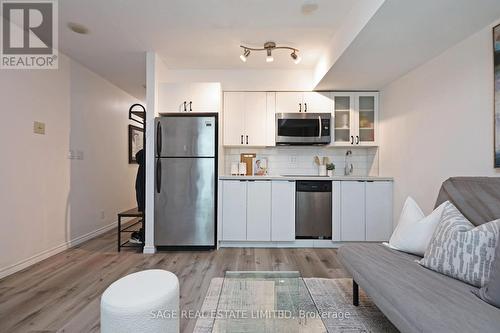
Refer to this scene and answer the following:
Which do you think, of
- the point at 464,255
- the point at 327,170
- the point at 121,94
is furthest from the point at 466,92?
the point at 121,94

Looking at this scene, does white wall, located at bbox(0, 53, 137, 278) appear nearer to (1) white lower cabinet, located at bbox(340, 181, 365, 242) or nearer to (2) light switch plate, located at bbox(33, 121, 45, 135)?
(2) light switch plate, located at bbox(33, 121, 45, 135)

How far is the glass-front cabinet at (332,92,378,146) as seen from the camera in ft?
11.9

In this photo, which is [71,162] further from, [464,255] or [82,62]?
[464,255]

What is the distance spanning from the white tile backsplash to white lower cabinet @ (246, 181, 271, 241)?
0.66m

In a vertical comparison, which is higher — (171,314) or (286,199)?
(286,199)

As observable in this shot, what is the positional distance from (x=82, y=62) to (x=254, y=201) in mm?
3040

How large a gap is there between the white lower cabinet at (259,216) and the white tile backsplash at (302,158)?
0.66m

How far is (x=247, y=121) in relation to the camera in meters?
3.67

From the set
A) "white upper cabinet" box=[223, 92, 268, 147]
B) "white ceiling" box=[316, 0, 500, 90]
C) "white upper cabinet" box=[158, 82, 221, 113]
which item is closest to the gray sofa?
"white ceiling" box=[316, 0, 500, 90]

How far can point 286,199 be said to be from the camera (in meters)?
3.34

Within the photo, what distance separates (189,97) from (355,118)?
2.39 metres

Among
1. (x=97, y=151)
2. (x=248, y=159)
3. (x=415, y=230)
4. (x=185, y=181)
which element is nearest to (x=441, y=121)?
(x=415, y=230)

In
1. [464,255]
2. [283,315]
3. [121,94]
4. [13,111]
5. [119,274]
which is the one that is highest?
[121,94]

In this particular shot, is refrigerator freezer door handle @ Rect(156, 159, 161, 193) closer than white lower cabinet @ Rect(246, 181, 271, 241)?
Yes
